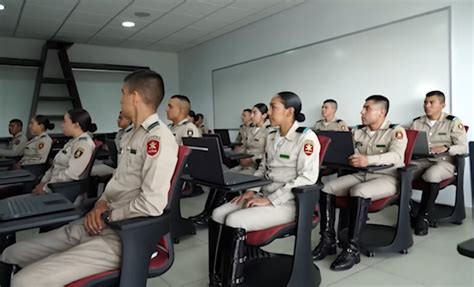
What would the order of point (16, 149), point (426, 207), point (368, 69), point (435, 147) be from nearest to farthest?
point (426, 207)
point (435, 147)
point (368, 69)
point (16, 149)

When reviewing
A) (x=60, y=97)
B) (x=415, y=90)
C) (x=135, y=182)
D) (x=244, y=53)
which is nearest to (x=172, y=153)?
(x=135, y=182)

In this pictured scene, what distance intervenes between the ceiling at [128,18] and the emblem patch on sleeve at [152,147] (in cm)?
416

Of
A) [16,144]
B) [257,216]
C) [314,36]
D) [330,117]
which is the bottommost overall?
[257,216]

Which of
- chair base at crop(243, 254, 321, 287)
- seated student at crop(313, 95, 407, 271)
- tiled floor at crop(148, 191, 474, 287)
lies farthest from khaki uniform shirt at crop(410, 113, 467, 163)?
chair base at crop(243, 254, 321, 287)

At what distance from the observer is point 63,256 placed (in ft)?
4.33

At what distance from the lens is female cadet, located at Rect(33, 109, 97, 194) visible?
2551mm

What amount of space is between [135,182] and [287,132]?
3.56 feet

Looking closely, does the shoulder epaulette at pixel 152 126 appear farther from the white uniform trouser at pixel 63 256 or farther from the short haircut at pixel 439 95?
the short haircut at pixel 439 95

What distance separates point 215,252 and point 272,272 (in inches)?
15.5

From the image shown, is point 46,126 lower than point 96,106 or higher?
lower

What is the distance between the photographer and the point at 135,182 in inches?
63.8

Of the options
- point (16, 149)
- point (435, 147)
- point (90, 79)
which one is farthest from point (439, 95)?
point (90, 79)

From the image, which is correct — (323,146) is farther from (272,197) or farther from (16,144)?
(16,144)

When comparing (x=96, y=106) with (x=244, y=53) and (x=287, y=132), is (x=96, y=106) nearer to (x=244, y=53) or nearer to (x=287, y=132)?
(x=244, y=53)
